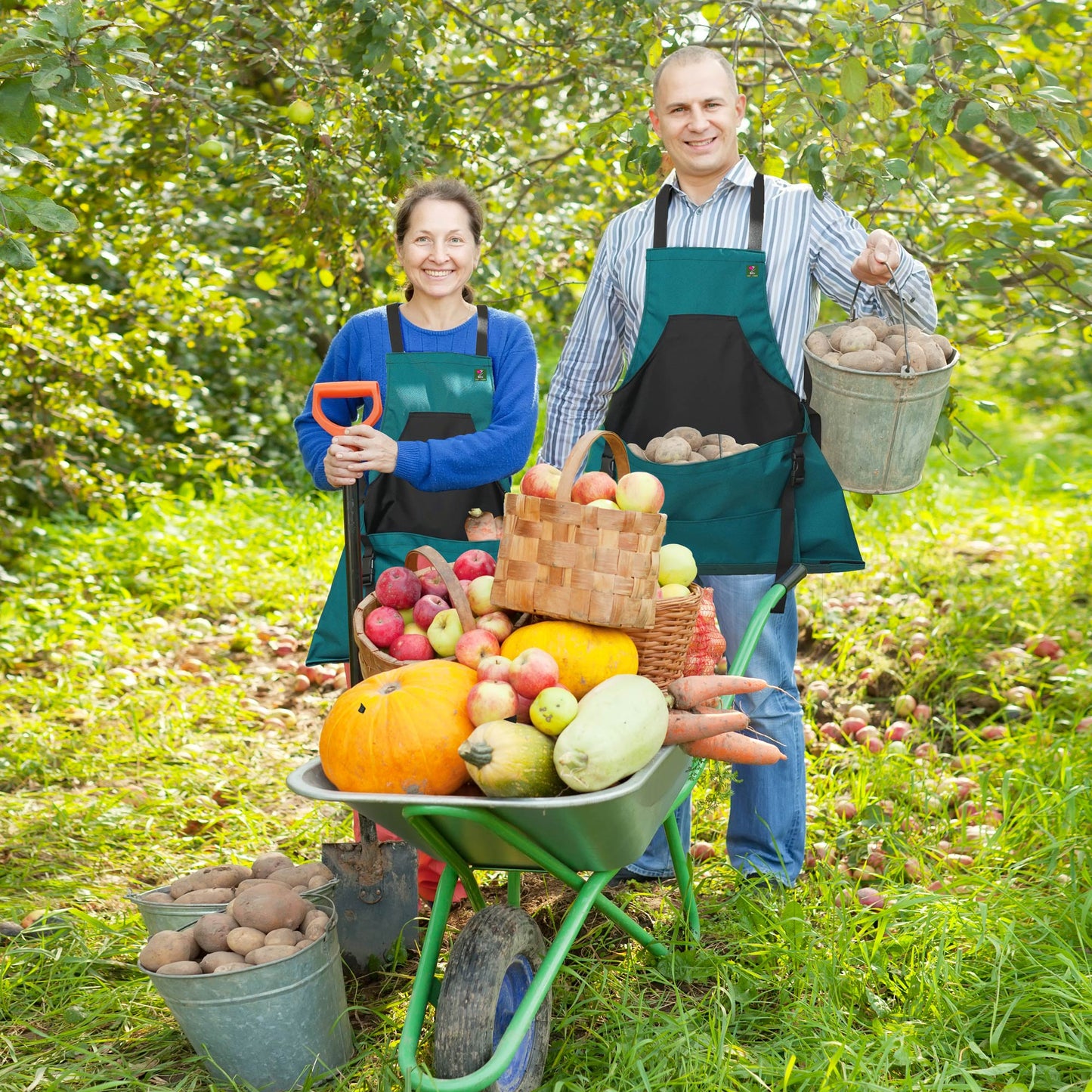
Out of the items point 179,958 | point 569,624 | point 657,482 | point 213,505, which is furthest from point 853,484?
point 213,505

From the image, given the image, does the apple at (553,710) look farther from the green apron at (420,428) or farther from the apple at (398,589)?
the green apron at (420,428)

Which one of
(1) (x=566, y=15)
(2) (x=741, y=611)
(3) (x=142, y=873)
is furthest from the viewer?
(1) (x=566, y=15)

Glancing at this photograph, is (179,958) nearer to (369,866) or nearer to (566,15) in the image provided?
(369,866)

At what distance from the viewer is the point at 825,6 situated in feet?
14.1

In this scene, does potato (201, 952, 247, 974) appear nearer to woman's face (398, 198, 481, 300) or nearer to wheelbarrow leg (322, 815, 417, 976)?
wheelbarrow leg (322, 815, 417, 976)

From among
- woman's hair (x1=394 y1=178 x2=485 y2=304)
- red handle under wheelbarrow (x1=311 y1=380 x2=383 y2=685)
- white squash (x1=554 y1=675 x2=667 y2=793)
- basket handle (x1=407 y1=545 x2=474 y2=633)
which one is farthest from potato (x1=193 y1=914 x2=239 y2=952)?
woman's hair (x1=394 y1=178 x2=485 y2=304)

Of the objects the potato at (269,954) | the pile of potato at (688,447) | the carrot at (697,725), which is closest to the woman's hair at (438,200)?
the pile of potato at (688,447)

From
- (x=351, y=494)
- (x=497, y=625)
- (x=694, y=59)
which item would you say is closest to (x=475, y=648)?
(x=497, y=625)

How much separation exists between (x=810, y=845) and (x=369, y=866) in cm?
134

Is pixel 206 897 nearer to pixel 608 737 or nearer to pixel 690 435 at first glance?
pixel 608 737

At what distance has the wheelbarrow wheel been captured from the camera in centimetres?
195

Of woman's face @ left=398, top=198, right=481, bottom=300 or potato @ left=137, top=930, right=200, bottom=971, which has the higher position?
woman's face @ left=398, top=198, right=481, bottom=300

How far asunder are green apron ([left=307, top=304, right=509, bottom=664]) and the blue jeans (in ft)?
2.22

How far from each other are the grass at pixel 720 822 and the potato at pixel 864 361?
1.24 meters
